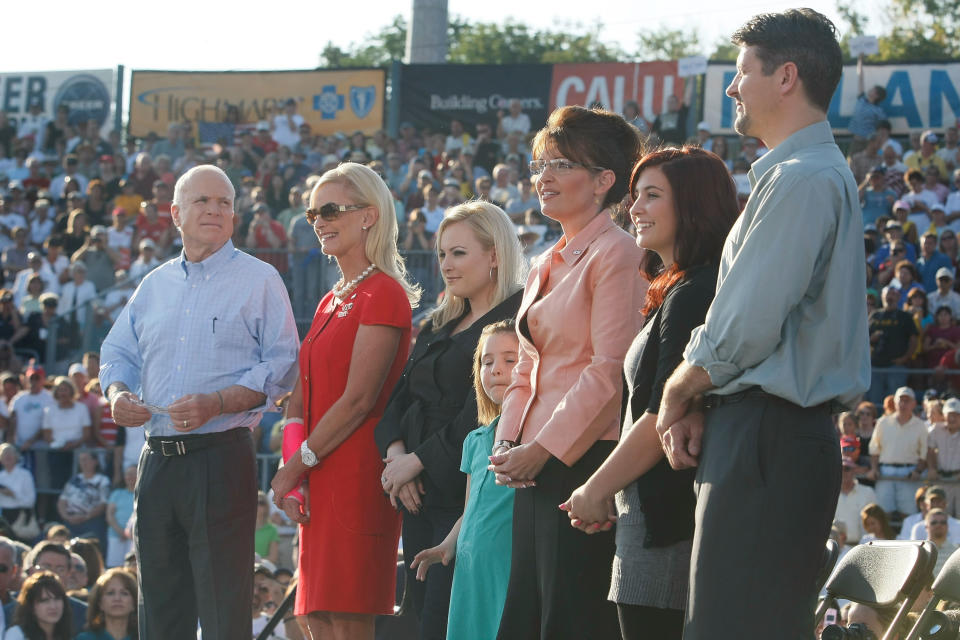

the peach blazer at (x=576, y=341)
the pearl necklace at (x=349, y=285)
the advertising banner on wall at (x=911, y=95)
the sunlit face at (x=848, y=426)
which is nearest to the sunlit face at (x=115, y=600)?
the pearl necklace at (x=349, y=285)

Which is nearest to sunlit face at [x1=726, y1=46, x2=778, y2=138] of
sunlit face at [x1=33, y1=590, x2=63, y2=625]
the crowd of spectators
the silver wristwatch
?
the silver wristwatch

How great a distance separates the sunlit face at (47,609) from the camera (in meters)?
7.45

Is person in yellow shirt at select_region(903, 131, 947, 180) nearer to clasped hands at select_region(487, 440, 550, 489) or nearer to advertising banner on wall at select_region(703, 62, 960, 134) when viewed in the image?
advertising banner on wall at select_region(703, 62, 960, 134)

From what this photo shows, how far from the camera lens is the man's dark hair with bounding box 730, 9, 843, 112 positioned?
3131mm

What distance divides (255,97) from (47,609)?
16.9 metres

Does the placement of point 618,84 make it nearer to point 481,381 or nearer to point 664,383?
point 481,381

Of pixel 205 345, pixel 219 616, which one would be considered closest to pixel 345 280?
pixel 205 345

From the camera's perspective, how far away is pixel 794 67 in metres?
3.14

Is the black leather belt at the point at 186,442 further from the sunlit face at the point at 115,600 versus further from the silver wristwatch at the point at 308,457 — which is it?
the sunlit face at the point at 115,600

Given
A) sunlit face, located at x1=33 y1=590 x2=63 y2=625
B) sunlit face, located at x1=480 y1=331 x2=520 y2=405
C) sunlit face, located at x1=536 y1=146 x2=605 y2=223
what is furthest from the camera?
sunlit face, located at x1=33 y1=590 x2=63 y2=625

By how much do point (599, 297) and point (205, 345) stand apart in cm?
175

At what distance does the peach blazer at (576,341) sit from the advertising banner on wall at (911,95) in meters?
15.4

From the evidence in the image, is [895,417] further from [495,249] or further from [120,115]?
[120,115]

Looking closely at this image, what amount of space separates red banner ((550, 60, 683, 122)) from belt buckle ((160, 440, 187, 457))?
15.6 m
